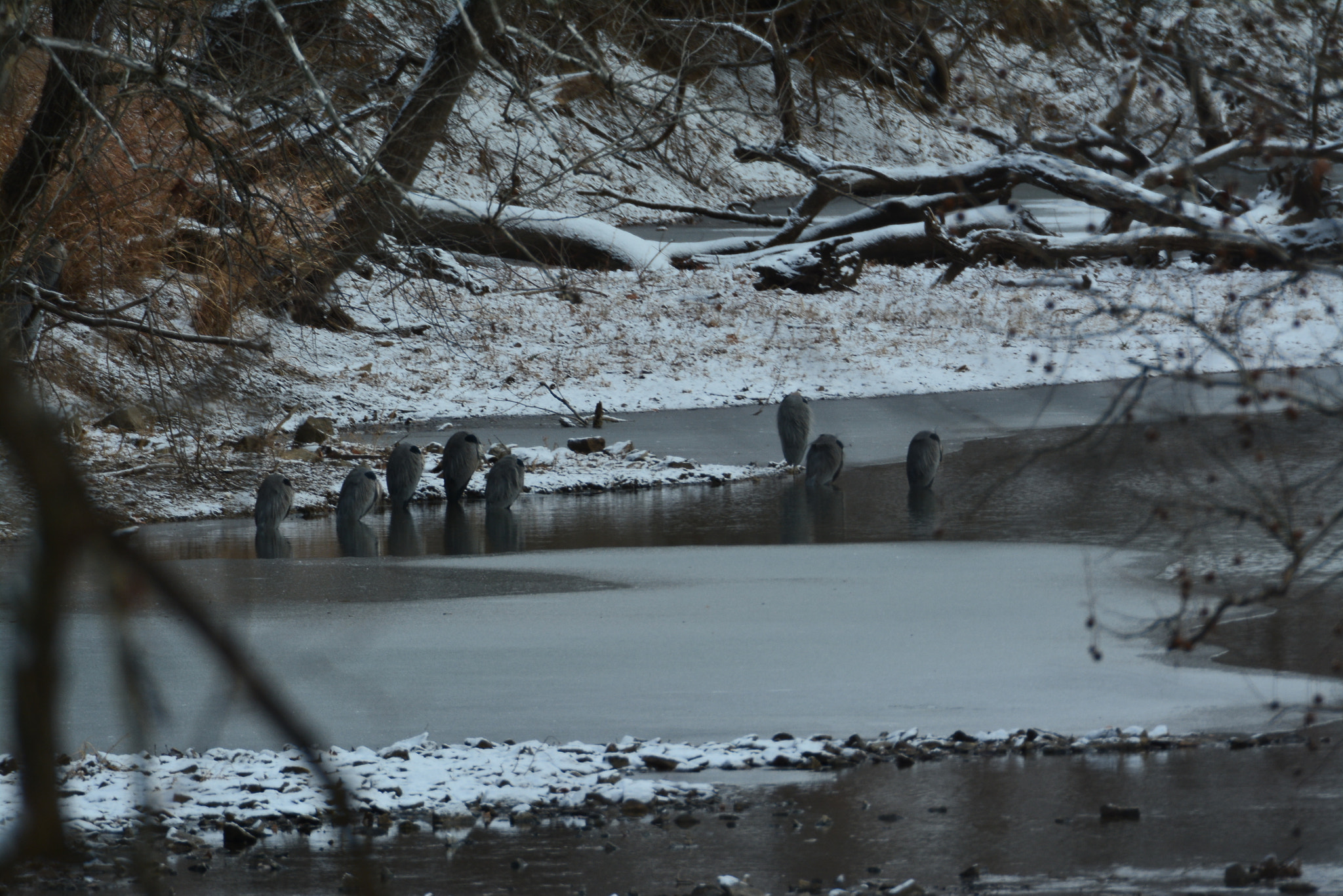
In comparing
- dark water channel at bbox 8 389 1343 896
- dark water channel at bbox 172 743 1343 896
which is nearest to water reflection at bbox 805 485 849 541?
dark water channel at bbox 8 389 1343 896

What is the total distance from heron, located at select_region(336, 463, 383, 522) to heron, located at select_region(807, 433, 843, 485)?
3.49 m

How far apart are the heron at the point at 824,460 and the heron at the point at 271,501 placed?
162 inches

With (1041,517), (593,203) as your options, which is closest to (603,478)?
A: (1041,517)

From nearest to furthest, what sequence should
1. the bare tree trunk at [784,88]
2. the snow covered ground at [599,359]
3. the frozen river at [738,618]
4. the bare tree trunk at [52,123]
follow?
the frozen river at [738,618]
the bare tree trunk at [52,123]
the snow covered ground at [599,359]
the bare tree trunk at [784,88]

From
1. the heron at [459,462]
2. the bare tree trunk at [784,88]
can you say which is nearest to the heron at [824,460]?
the heron at [459,462]

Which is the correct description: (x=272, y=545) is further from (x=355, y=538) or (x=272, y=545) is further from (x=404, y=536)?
(x=404, y=536)

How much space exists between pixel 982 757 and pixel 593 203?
827 inches

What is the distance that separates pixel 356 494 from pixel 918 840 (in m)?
7.12

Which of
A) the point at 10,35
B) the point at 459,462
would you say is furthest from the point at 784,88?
the point at 10,35

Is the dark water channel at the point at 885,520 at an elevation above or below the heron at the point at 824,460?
below

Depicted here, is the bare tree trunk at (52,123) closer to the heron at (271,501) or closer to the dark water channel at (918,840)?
the heron at (271,501)

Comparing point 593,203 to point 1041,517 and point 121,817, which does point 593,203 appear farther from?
point 121,817

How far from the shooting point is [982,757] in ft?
17.2

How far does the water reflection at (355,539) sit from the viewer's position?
966cm
